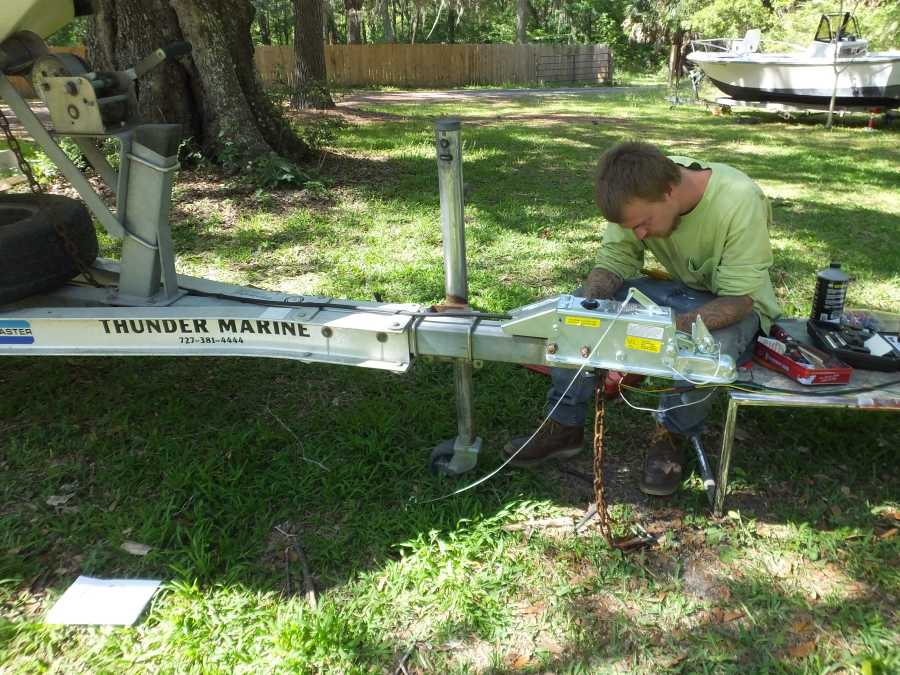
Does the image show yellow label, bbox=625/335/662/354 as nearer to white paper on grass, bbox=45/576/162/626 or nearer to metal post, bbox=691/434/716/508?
metal post, bbox=691/434/716/508

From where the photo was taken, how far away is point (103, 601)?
2391 mm

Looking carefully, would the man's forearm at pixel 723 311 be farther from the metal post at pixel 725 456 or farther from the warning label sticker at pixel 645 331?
the warning label sticker at pixel 645 331

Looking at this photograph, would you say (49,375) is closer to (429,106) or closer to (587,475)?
(587,475)

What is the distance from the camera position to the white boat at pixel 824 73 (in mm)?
13172

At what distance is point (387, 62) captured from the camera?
27625 mm

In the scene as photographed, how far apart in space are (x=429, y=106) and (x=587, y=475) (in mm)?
16580

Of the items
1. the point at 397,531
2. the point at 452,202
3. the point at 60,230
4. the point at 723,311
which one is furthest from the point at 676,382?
the point at 60,230

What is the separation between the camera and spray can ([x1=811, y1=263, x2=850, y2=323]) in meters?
2.99

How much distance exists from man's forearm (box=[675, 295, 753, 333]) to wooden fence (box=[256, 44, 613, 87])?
25.1 m

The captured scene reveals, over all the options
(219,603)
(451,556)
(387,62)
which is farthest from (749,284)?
(387,62)

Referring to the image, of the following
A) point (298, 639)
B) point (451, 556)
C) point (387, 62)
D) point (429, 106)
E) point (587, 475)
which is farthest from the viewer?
point (387, 62)

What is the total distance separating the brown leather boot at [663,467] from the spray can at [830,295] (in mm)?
912

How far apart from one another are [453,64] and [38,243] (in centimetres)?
2800

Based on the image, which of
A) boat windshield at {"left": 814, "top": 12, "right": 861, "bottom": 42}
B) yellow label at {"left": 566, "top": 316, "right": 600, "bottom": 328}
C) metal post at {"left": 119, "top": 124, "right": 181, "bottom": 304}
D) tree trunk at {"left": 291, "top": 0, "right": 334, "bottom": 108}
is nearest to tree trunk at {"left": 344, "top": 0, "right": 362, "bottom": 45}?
tree trunk at {"left": 291, "top": 0, "right": 334, "bottom": 108}
